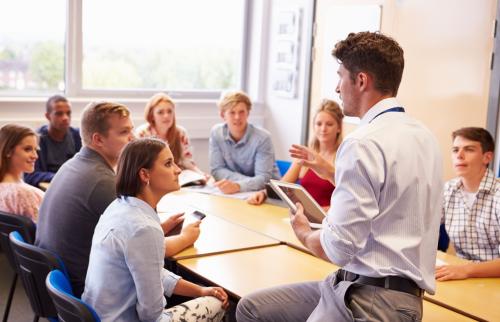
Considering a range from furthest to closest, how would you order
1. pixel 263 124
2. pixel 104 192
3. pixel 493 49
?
1. pixel 263 124
2. pixel 493 49
3. pixel 104 192

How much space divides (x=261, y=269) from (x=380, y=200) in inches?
30.0

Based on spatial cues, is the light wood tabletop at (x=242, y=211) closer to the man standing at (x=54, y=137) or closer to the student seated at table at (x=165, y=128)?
the student seated at table at (x=165, y=128)

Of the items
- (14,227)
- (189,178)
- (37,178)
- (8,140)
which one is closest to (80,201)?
(14,227)

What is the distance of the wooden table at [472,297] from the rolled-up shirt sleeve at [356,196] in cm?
54

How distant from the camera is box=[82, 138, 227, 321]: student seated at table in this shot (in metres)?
1.92

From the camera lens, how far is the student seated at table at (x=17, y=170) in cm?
300

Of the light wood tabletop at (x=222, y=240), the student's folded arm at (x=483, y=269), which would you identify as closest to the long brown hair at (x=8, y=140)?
the light wood tabletop at (x=222, y=240)

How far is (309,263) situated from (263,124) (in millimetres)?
3743

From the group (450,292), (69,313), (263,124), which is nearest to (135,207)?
(69,313)

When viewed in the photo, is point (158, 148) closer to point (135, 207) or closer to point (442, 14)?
point (135, 207)

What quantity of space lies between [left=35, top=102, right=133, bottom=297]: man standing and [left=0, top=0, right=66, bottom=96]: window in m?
2.69

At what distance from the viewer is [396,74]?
1894 millimetres

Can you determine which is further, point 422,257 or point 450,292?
point 450,292

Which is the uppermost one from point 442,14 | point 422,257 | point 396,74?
point 442,14
